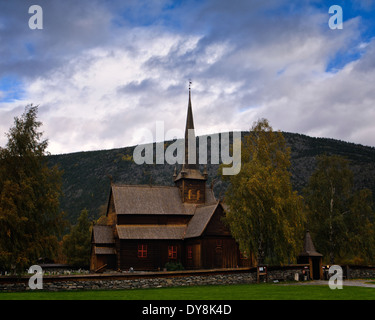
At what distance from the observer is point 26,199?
95.7ft

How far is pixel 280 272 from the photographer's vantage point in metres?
36.3

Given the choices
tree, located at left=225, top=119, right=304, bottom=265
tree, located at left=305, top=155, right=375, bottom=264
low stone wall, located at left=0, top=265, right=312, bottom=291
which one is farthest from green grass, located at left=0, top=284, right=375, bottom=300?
tree, located at left=305, top=155, right=375, bottom=264

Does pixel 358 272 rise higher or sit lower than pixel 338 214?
lower

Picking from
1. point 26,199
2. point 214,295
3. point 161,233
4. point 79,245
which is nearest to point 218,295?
point 214,295

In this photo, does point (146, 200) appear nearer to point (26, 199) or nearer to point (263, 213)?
point (263, 213)

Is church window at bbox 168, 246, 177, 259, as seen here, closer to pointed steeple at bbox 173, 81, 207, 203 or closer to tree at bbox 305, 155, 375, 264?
pointed steeple at bbox 173, 81, 207, 203

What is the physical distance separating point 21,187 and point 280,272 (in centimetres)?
2072

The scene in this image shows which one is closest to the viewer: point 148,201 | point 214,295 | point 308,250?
point 214,295

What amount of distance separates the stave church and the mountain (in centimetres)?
5417

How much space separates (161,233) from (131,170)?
10782cm

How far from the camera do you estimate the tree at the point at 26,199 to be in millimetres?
28391

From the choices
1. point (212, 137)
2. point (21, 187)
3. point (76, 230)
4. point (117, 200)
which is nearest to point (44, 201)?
point (21, 187)

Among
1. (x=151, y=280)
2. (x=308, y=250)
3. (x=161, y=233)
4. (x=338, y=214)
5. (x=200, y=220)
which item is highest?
(x=338, y=214)

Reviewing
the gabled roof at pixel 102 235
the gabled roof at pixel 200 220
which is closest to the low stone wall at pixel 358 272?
the gabled roof at pixel 200 220
